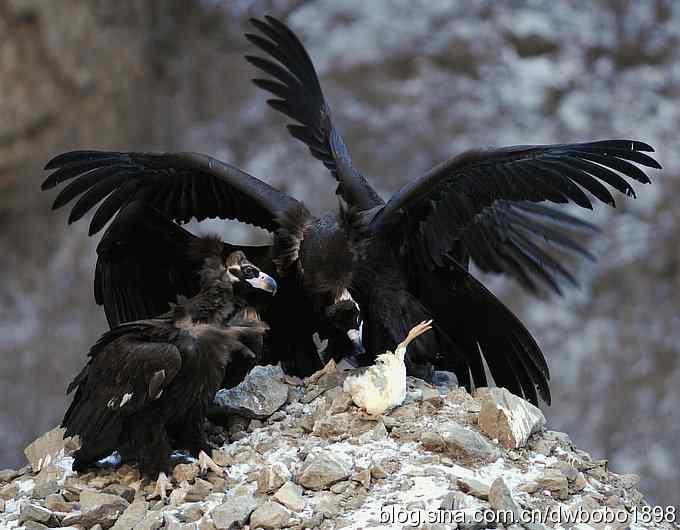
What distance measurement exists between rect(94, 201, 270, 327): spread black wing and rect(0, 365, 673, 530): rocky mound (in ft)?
2.35

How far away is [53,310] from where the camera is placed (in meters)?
9.80

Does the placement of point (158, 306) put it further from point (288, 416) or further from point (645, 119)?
point (645, 119)

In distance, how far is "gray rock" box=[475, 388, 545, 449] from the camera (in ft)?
13.4

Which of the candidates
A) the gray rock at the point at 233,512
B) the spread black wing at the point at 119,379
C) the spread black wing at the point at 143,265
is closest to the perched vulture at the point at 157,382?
the spread black wing at the point at 119,379

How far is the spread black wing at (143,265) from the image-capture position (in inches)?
187

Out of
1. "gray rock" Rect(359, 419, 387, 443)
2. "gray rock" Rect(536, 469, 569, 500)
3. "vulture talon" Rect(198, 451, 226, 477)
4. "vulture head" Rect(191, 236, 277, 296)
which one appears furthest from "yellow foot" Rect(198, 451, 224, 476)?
"gray rock" Rect(536, 469, 569, 500)

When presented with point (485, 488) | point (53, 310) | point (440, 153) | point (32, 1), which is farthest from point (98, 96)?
point (485, 488)

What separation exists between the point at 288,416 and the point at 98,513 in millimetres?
915

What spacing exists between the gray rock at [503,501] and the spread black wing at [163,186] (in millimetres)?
1729

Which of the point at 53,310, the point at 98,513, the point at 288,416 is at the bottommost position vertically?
the point at 98,513

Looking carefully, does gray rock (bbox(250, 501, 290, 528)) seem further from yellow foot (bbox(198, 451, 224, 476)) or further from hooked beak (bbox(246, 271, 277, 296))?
hooked beak (bbox(246, 271, 277, 296))

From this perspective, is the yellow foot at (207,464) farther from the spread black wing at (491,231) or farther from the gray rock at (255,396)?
the spread black wing at (491,231)

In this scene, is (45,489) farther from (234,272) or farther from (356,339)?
(356,339)

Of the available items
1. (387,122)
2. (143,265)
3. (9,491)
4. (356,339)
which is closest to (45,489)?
(9,491)
